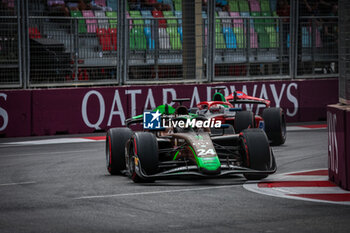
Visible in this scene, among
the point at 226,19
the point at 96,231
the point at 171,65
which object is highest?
the point at 226,19

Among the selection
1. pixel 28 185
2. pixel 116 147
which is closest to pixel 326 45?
pixel 116 147

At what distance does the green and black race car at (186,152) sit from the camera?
29.7ft

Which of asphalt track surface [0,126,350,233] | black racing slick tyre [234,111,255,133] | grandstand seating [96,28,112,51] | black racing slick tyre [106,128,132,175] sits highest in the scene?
grandstand seating [96,28,112,51]

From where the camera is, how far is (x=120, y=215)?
7023 mm

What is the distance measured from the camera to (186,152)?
31.5 feet

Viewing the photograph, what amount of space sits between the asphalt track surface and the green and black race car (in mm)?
203

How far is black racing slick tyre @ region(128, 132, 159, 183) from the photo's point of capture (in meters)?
9.13

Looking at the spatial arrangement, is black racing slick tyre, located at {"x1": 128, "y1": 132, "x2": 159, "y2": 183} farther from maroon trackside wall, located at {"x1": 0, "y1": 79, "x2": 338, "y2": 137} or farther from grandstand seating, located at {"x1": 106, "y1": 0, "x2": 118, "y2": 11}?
grandstand seating, located at {"x1": 106, "y1": 0, "x2": 118, "y2": 11}

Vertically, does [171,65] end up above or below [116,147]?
above

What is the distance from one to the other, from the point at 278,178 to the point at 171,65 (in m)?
9.68

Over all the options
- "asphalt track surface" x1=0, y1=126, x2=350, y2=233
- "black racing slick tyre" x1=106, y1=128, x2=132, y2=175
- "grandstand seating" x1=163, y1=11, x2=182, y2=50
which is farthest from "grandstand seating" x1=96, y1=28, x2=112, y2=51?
"black racing slick tyre" x1=106, y1=128, x2=132, y2=175

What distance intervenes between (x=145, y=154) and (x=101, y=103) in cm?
868

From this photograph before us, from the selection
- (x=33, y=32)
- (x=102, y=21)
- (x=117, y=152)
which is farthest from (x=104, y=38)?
(x=117, y=152)

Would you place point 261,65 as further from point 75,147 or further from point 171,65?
point 75,147
